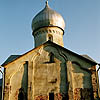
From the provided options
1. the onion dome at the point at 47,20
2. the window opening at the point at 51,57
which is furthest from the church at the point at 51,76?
the onion dome at the point at 47,20

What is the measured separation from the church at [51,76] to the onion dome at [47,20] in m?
4.51

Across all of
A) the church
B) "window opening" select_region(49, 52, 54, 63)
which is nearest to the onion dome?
the church

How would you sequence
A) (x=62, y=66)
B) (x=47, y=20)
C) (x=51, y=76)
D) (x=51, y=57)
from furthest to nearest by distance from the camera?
(x=47, y=20) < (x=51, y=57) < (x=62, y=66) < (x=51, y=76)

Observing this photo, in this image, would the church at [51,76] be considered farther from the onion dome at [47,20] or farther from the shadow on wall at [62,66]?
the onion dome at [47,20]

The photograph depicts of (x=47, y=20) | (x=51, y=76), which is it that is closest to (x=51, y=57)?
(x=51, y=76)

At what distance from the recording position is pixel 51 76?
44.0ft

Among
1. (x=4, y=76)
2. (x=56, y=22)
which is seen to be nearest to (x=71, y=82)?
(x=4, y=76)

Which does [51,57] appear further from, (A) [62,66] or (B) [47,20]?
(B) [47,20]

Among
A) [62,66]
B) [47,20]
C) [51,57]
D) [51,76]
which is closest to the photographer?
[51,76]

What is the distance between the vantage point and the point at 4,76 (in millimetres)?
13664

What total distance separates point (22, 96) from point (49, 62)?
2982 mm

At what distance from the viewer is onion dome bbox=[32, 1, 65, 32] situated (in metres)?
18.5

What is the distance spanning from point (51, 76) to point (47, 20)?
6924mm

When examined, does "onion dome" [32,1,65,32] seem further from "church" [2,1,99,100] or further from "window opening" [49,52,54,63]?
"window opening" [49,52,54,63]
